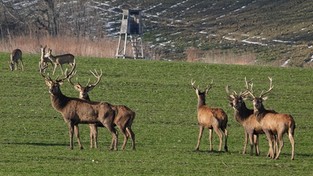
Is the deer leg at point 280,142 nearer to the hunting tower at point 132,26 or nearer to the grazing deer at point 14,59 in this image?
the grazing deer at point 14,59

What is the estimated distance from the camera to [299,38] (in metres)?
59.9

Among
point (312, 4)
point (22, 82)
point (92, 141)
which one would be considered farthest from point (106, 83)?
point (312, 4)

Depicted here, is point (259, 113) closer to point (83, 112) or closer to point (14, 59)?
point (83, 112)

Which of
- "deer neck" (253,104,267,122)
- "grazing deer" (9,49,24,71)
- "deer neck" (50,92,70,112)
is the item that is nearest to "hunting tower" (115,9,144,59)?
"grazing deer" (9,49,24,71)

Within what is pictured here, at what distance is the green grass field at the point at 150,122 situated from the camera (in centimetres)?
2114

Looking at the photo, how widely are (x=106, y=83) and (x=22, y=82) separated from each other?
2644 millimetres

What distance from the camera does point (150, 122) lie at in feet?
97.0

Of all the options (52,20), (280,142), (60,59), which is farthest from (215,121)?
(52,20)

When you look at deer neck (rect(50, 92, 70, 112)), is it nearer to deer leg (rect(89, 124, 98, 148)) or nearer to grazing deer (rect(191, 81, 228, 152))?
deer leg (rect(89, 124, 98, 148))

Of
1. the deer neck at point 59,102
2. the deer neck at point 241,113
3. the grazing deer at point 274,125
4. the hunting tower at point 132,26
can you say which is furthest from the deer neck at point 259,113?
the hunting tower at point 132,26

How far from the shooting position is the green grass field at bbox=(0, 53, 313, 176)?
2114 cm

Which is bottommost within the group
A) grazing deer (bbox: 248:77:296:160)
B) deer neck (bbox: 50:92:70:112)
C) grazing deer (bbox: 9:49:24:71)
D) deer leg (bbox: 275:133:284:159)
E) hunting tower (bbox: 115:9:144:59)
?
deer leg (bbox: 275:133:284:159)

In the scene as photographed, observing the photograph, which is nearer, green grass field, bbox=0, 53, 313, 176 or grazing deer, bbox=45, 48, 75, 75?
green grass field, bbox=0, 53, 313, 176

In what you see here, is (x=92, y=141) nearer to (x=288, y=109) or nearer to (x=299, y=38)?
(x=288, y=109)
